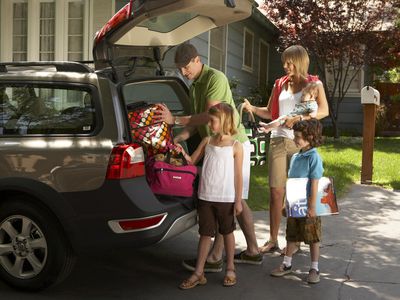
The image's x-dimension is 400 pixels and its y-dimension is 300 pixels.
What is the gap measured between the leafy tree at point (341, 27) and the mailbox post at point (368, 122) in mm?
7261

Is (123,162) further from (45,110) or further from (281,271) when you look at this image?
(281,271)

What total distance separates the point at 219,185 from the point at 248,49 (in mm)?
13381

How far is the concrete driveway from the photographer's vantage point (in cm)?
461

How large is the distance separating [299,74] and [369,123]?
431cm

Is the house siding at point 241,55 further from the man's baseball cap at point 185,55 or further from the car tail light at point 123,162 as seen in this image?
the car tail light at point 123,162

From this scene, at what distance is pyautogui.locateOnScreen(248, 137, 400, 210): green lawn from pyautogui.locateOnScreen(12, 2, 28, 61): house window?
4.72 m

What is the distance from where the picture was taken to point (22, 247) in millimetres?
4551

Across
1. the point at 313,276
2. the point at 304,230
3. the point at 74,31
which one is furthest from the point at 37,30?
the point at 313,276

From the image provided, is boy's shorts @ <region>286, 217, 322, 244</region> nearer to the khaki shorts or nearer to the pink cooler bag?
the khaki shorts

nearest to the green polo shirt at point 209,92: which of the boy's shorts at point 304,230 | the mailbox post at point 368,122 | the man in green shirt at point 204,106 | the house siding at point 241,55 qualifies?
the man in green shirt at point 204,106

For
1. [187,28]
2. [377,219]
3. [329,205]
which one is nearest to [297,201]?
[329,205]

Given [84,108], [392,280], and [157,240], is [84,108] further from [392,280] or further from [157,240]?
[392,280]

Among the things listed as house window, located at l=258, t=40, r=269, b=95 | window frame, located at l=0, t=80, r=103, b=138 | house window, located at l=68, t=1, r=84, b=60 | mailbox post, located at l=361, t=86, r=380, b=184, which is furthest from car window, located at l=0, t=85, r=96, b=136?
house window, located at l=258, t=40, r=269, b=95

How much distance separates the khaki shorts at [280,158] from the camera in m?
5.46
